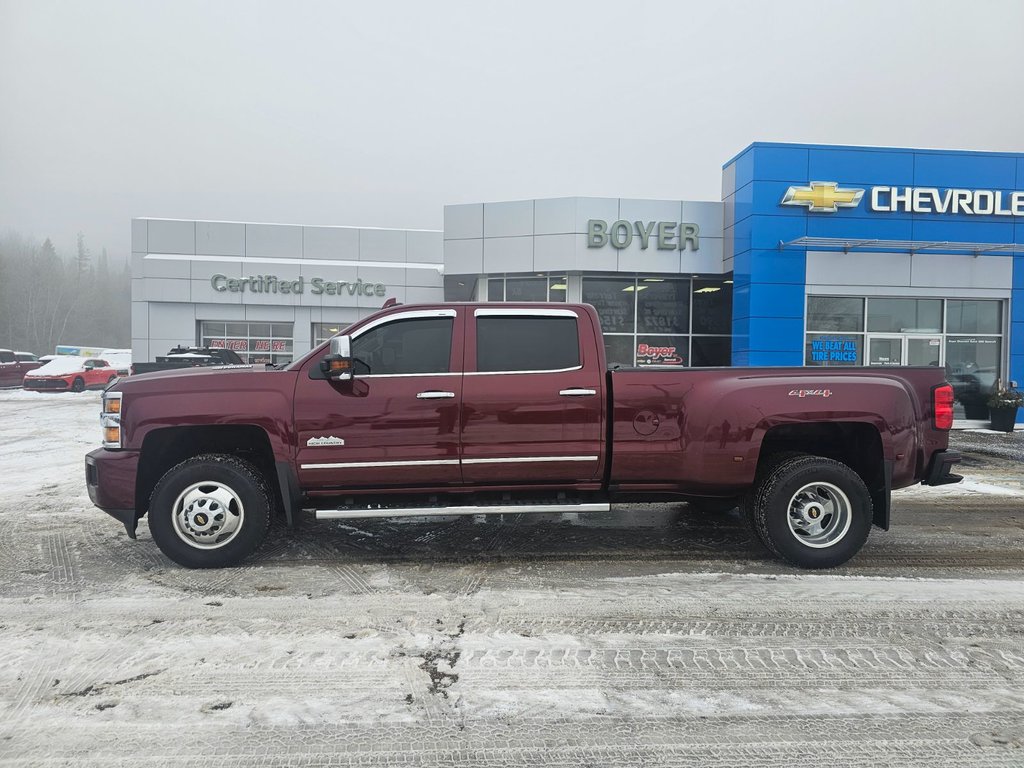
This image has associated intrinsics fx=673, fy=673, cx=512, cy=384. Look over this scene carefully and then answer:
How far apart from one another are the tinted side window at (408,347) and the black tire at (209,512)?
3.99 ft

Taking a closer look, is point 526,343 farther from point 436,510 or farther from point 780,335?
point 780,335

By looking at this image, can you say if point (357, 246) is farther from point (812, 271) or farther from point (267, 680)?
point (267, 680)

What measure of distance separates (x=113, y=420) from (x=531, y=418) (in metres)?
3.09

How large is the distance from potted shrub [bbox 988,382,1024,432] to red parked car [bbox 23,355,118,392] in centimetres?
2873

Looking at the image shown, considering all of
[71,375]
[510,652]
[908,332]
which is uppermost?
[908,332]

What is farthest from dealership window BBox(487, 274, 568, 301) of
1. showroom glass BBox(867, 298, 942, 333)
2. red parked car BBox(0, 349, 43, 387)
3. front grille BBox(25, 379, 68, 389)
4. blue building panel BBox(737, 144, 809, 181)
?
red parked car BBox(0, 349, 43, 387)

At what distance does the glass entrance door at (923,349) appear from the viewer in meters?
17.9

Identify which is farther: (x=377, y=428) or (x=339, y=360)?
(x=377, y=428)

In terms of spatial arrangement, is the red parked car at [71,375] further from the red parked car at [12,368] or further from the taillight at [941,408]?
the taillight at [941,408]

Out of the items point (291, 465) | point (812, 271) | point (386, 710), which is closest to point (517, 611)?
point (386, 710)

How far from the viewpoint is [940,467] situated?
5293 millimetres

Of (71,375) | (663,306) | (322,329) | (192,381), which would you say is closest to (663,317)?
(663,306)

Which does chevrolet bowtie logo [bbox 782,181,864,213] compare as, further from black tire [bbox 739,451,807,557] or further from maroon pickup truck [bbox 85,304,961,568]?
black tire [bbox 739,451,807,557]

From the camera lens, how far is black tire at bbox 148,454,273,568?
492 cm
